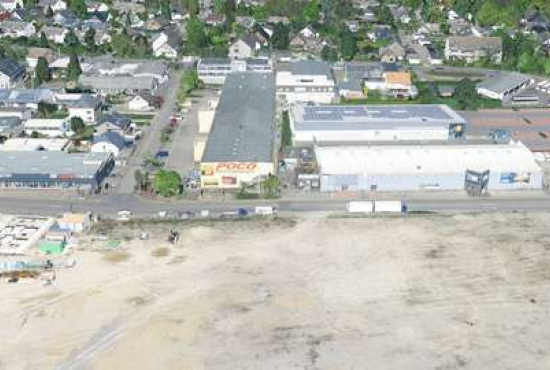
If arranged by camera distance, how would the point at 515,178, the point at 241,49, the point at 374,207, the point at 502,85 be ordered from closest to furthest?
the point at 374,207, the point at 515,178, the point at 502,85, the point at 241,49

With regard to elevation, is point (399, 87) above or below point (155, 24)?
below

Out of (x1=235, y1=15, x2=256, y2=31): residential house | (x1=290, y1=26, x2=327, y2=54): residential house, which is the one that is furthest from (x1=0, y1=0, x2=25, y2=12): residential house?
(x1=290, y1=26, x2=327, y2=54): residential house

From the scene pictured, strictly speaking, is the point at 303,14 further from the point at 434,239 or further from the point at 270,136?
the point at 434,239

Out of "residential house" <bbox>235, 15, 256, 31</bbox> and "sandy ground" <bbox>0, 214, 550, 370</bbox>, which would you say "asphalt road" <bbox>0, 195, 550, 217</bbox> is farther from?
"residential house" <bbox>235, 15, 256, 31</bbox>

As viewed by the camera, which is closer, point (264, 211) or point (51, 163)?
point (264, 211)

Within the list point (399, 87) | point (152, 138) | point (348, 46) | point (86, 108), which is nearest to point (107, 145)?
point (152, 138)

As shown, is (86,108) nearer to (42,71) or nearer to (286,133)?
(42,71)
